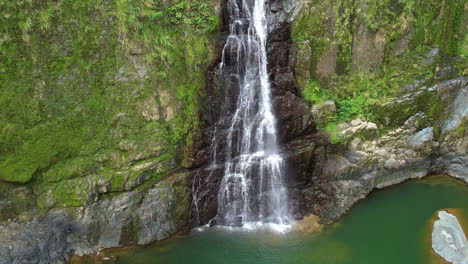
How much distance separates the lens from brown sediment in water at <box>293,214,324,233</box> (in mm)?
12746

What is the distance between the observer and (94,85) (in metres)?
12.0

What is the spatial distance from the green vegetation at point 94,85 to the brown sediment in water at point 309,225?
565 centimetres

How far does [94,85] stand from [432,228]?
14.0 metres

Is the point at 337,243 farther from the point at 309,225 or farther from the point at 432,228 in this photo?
the point at 432,228

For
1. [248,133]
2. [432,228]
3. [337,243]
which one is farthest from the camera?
[248,133]

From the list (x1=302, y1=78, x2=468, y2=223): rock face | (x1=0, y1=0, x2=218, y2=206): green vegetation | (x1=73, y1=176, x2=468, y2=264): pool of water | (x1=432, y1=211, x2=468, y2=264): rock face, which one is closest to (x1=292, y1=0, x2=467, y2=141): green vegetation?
(x1=302, y1=78, x2=468, y2=223): rock face

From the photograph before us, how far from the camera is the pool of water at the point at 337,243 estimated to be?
38.2ft

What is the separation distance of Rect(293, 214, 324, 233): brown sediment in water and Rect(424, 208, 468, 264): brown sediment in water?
3784mm

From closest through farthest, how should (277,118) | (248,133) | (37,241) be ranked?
(37,241), (248,133), (277,118)

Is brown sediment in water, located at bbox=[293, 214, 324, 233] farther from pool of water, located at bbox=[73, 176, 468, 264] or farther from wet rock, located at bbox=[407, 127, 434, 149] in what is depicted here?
wet rock, located at bbox=[407, 127, 434, 149]

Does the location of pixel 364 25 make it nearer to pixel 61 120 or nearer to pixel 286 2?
pixel 286 2

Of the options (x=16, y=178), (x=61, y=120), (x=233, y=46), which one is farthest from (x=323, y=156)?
(x=16, y=178)

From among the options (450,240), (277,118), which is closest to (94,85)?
(277,118)

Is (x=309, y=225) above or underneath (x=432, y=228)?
above
